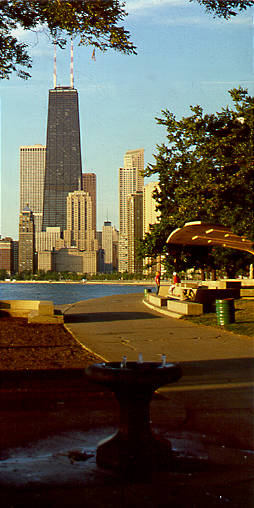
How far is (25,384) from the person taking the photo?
28.0 ft

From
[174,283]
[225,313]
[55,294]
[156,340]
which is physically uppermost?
[174,283]

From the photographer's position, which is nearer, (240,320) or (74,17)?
(74,17)

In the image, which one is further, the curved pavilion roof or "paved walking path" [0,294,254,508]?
the curved pavilion roof

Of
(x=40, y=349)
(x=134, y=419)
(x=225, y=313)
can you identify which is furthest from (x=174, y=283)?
(x=134, y=419)

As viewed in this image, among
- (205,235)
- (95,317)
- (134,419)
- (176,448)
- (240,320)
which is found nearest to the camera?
(134,419)

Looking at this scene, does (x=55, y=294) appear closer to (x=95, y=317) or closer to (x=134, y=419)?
(x=95, y=317)

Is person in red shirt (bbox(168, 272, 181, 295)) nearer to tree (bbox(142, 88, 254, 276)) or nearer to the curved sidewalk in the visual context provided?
tree (bbox(142, 88, 254, 276))

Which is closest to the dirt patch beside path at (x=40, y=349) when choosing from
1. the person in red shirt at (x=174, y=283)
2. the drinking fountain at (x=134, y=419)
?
the drinking fountain at (x=134, y=419)

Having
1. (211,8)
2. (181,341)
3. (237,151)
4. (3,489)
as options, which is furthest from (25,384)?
(237,151)

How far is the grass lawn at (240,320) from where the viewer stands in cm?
1722

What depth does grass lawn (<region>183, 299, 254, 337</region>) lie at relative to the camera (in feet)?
56.5

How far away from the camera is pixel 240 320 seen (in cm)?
2061

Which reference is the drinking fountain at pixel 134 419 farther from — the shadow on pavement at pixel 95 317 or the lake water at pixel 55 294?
the lake water at pixel 55 294

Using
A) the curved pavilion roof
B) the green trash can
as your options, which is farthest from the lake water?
the green trash can
